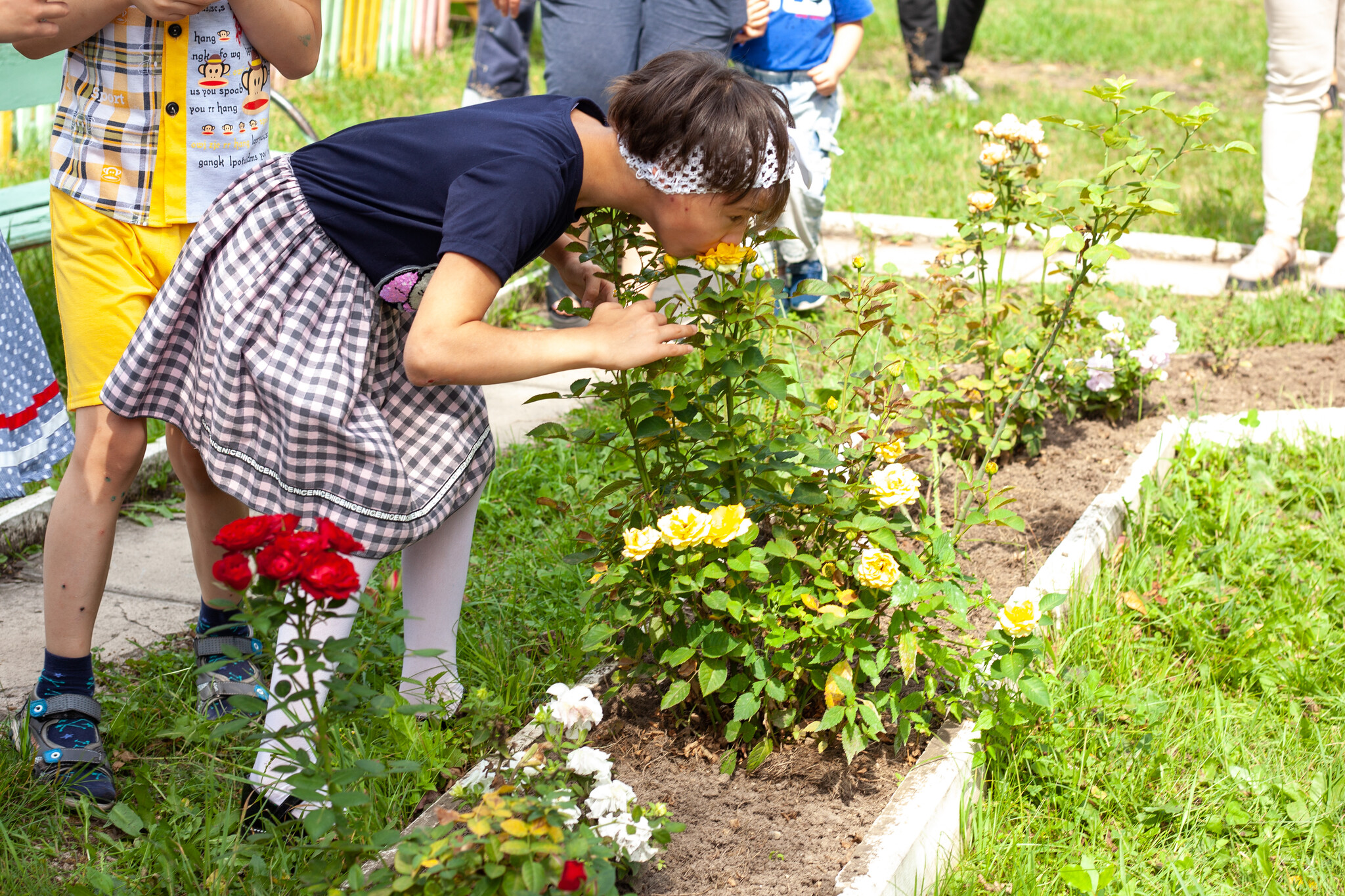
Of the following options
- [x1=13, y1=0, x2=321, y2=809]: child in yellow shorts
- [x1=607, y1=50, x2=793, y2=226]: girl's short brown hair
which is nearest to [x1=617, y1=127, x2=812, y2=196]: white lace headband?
[x1=607, y1=50, x2=793, y2=226]: girl's short brown hair

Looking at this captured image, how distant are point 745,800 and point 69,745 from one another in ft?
4.06

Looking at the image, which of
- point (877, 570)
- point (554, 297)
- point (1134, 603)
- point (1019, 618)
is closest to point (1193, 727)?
point (1134, 603)

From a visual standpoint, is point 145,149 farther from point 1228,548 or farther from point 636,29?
point 1228,548

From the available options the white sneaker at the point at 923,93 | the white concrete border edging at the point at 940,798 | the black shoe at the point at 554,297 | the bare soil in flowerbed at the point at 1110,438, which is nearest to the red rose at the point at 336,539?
the white concrete border edging at the point at 940,798

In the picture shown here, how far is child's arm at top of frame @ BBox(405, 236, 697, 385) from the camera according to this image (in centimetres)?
169

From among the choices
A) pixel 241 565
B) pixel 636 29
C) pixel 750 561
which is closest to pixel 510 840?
pixel 241 565

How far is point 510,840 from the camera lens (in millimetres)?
1440

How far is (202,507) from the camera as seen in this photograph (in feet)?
7.48

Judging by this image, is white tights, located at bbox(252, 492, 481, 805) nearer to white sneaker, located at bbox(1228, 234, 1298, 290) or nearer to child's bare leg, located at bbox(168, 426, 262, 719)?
child's bare leg, located at bbox(168, 426, 262, 719)

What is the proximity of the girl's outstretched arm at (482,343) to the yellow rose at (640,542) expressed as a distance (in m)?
0.27

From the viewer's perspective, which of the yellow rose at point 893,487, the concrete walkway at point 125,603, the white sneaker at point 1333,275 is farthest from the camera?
the white sneaker at point 1333,275

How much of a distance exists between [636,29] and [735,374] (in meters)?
2.49

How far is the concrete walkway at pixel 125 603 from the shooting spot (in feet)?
8.30

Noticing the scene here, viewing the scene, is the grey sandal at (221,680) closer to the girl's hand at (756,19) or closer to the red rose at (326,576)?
the red rose at (326,576)
